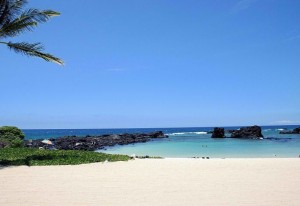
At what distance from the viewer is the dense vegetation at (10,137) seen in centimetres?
2819

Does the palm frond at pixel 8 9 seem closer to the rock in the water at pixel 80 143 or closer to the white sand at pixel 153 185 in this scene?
the white sand at pixel 153 185

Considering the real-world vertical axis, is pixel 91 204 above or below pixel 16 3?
below

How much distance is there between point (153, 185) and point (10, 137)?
24245 millimetres

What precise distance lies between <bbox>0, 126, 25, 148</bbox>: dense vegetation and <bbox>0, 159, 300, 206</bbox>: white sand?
15.5m

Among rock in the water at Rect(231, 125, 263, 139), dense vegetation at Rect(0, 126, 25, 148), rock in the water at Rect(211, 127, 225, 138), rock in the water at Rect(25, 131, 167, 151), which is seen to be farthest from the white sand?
rock in the water at Rect(211, 127, 225, 138)

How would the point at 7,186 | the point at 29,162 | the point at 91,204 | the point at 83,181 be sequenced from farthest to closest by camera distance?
the point at 29,162 < the point at 83,181 < the point at 7,186 < the point at 91,204

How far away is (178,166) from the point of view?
15.0 metres

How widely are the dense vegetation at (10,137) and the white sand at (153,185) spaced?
15509 mm

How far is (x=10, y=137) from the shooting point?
30.6 m

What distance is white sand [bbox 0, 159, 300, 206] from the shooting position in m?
8.40

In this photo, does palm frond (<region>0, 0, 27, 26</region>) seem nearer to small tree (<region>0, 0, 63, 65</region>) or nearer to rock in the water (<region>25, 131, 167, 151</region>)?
small tree (<region>0, 0, 63, 65</region>)

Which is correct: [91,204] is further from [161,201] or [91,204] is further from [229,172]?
[229,172]

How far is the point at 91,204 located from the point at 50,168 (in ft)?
23.1

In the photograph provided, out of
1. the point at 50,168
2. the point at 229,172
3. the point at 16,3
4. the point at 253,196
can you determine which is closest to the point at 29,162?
the point at 50,168
